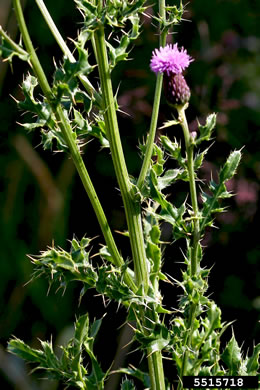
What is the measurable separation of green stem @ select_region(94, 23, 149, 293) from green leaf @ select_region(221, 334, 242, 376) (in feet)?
0.87

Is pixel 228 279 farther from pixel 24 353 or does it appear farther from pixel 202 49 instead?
pixel 24 353

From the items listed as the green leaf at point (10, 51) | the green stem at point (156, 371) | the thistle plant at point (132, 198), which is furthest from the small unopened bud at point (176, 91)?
the green stem at point (156, 371)

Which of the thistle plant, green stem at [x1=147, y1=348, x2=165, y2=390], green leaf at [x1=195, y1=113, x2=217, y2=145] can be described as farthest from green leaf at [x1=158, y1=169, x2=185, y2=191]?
green stem at [x1=147, y1=348, x2=165, y2=390]

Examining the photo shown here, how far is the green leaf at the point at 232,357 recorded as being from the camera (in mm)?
1594

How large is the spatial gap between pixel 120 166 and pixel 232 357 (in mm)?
515

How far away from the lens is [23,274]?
2982 millimetres

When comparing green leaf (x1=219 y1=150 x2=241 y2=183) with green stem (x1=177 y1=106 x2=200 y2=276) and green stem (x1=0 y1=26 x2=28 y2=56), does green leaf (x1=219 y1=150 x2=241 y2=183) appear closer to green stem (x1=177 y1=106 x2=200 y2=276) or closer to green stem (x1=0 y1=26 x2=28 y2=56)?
green stem (x1=177 y1=106 x2=200 y2=276)

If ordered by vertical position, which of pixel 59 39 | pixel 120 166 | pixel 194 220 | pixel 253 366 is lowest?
pixel 253 366

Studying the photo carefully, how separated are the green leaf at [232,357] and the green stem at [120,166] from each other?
0.87ft

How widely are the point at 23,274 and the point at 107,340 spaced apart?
45 centimetres

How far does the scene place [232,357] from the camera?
1.60 metres

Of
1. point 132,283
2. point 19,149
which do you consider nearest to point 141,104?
point 19,149

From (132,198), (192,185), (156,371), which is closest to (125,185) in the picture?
(132,198)

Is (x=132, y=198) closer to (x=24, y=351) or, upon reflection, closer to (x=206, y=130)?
(x=206, y=130)
